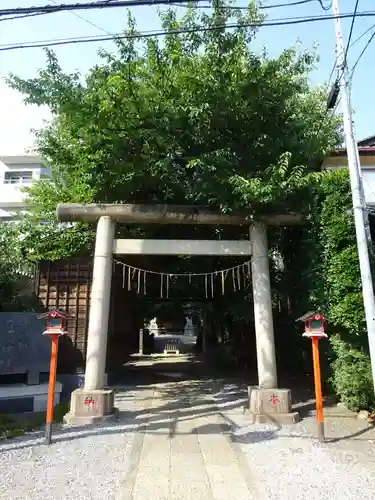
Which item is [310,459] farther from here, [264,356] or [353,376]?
[353,376]

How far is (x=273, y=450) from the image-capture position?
20.9 feet

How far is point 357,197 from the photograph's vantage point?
7.14m

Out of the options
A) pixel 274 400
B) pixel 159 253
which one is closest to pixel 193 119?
pixel 159 253

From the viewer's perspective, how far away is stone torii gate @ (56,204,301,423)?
8109 mm

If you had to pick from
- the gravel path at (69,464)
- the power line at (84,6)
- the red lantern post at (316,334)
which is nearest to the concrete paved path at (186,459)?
the gravel path at (69,464)

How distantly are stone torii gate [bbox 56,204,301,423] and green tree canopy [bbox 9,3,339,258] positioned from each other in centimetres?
56

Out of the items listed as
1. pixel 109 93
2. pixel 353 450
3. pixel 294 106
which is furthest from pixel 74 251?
pixel 353 450

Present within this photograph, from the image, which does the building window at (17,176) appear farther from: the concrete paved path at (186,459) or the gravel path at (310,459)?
the gravel path at (310,459)

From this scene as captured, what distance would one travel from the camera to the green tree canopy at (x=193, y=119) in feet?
27.3

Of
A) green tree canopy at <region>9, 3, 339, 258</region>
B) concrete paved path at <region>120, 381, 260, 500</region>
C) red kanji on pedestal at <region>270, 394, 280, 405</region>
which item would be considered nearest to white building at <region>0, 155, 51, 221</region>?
green tree canopy at <region>9, 3, 339, 258</region>

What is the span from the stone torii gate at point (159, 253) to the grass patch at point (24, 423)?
772 mm

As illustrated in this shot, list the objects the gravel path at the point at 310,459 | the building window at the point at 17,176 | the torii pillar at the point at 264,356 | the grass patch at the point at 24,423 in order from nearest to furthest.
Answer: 1. the gravel path at the point at 310,459
2. the grass patch at the point at 24,423
3. the torii pillar at the point at 264,356
4. the building window at the point at 17,176

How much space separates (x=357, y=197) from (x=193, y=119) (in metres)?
3.90

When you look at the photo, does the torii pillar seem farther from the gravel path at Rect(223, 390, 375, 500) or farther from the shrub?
the shrub
